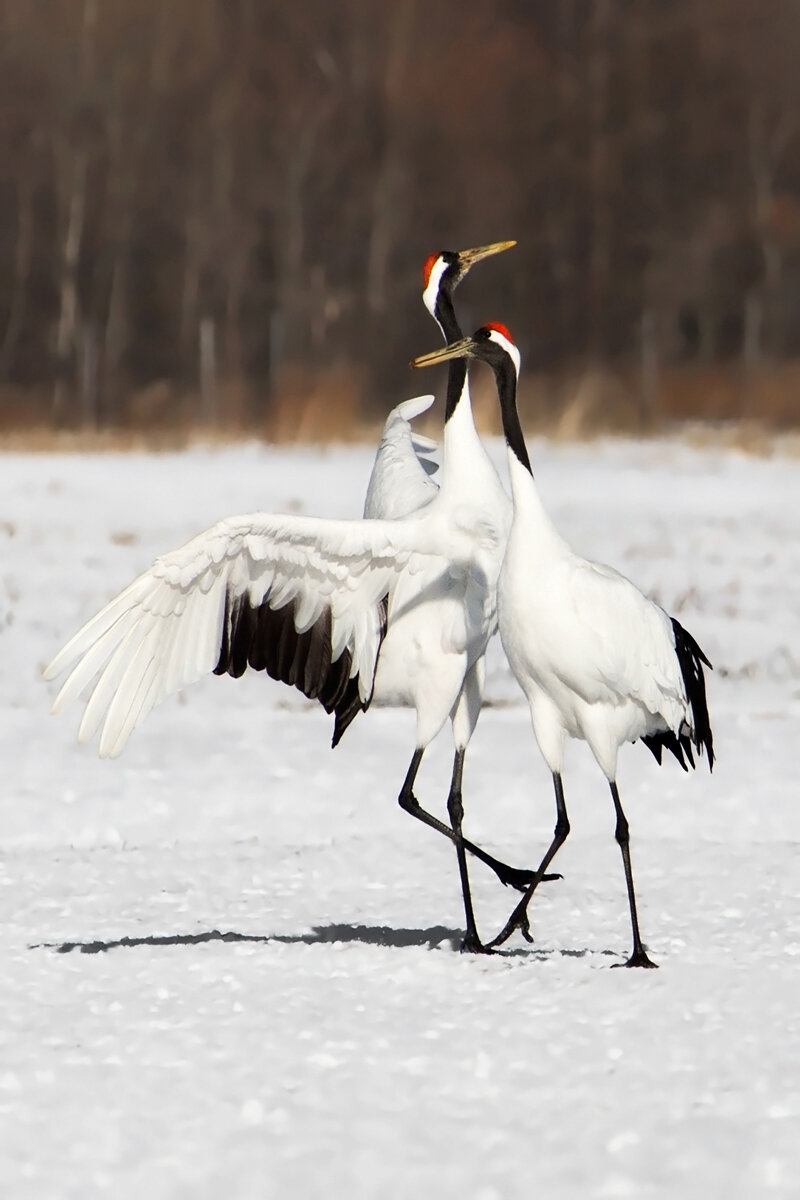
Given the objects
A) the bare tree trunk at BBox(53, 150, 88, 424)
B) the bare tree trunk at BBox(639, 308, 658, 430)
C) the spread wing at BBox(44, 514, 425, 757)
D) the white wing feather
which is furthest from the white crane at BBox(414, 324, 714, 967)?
the bare tree trunk at BBox(53, 150, 88, 424)

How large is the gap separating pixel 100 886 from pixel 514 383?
81.4 inches

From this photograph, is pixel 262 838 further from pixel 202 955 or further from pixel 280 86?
pixel 280 86

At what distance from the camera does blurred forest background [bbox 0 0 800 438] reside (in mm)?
30297

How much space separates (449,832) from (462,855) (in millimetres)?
146

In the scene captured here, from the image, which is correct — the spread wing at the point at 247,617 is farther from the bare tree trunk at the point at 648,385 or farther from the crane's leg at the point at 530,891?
the bare tree trunk at the point at 648,385

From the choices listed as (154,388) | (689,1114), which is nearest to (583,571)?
(689,1114)

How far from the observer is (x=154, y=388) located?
29344mm

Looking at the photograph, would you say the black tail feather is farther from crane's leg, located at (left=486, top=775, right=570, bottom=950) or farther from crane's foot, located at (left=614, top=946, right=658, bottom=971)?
crane's foot, located at (left=614, top=946, right=658, bottom=971)

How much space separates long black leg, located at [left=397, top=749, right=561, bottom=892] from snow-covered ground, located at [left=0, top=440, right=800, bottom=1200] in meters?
0.13

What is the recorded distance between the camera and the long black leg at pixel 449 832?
21.8 ft

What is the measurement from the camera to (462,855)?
654 centimetres

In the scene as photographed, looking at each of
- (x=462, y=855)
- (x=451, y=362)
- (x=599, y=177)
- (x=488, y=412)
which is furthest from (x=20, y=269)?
(x=462, y=855)

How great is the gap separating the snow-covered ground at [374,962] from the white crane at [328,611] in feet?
1.94

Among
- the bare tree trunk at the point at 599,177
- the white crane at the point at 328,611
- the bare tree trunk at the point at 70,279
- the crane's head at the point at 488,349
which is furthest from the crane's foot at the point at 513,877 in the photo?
the bare tree trunk at the point at 599,177
